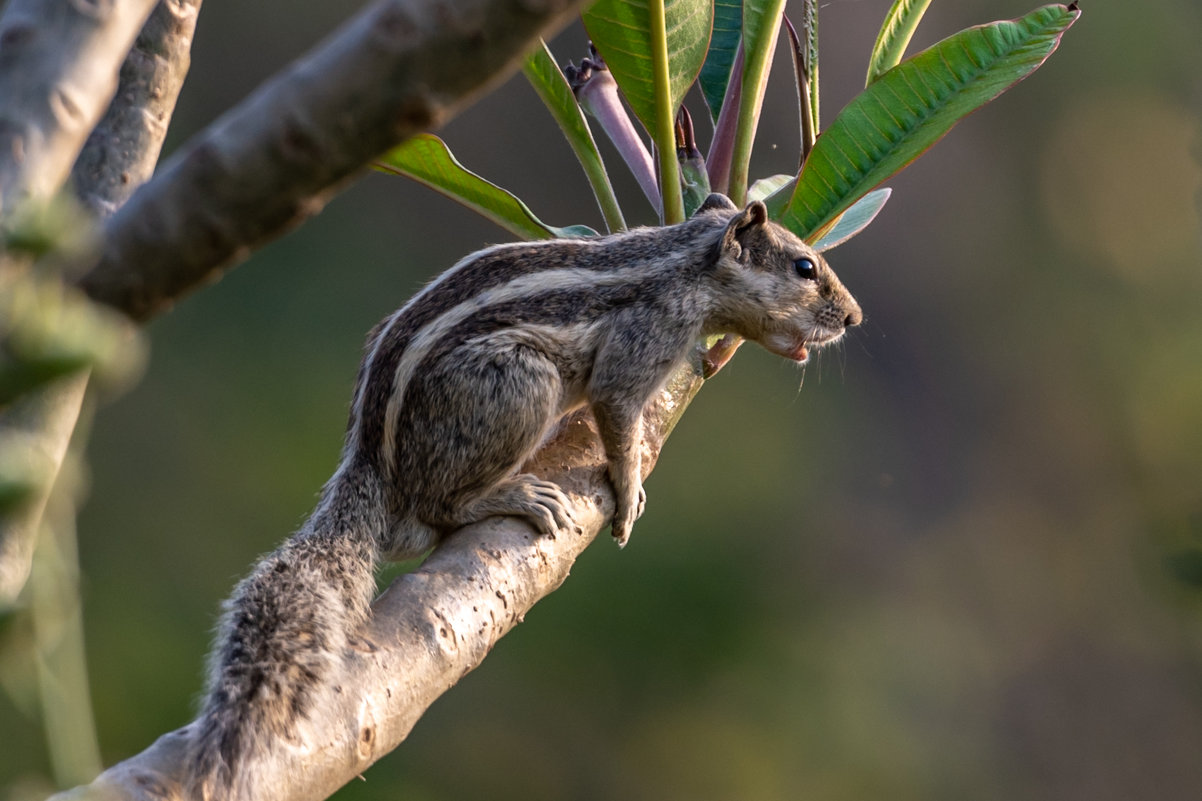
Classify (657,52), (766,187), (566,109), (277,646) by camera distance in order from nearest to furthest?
(277,646) → (657,52) → (566,109) → (766,187)

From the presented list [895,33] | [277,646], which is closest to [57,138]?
[277,646]

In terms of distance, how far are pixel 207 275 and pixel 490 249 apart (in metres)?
1.11

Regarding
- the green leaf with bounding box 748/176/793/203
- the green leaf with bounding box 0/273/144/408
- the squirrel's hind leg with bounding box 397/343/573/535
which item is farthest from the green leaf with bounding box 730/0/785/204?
the green leaf with bounding box 0/273/144/408

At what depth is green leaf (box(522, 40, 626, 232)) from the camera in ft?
4.77

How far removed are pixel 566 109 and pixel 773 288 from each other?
1.33 ft

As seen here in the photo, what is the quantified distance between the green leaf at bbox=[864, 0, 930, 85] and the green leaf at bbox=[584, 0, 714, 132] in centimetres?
31

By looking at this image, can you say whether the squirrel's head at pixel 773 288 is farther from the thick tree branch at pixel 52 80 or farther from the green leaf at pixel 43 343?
the green leaf at pixel 43 343

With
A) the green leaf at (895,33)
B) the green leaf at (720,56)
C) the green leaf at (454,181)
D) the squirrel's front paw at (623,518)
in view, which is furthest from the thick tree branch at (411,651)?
the green leaf at (895,33)

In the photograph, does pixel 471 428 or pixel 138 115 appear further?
pixel 471 428

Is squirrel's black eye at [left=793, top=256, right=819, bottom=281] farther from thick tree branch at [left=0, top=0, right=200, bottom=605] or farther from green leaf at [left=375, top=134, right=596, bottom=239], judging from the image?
thick tree branch at [left=0, top=0, right=200, bottom=605]

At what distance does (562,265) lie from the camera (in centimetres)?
152

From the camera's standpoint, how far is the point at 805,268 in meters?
1.67

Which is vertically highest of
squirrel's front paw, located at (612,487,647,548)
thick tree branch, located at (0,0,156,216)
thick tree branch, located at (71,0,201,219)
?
thick tree branch, located at (0,0,156,216)

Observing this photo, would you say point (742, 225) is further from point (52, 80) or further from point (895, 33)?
point (52, 80)
